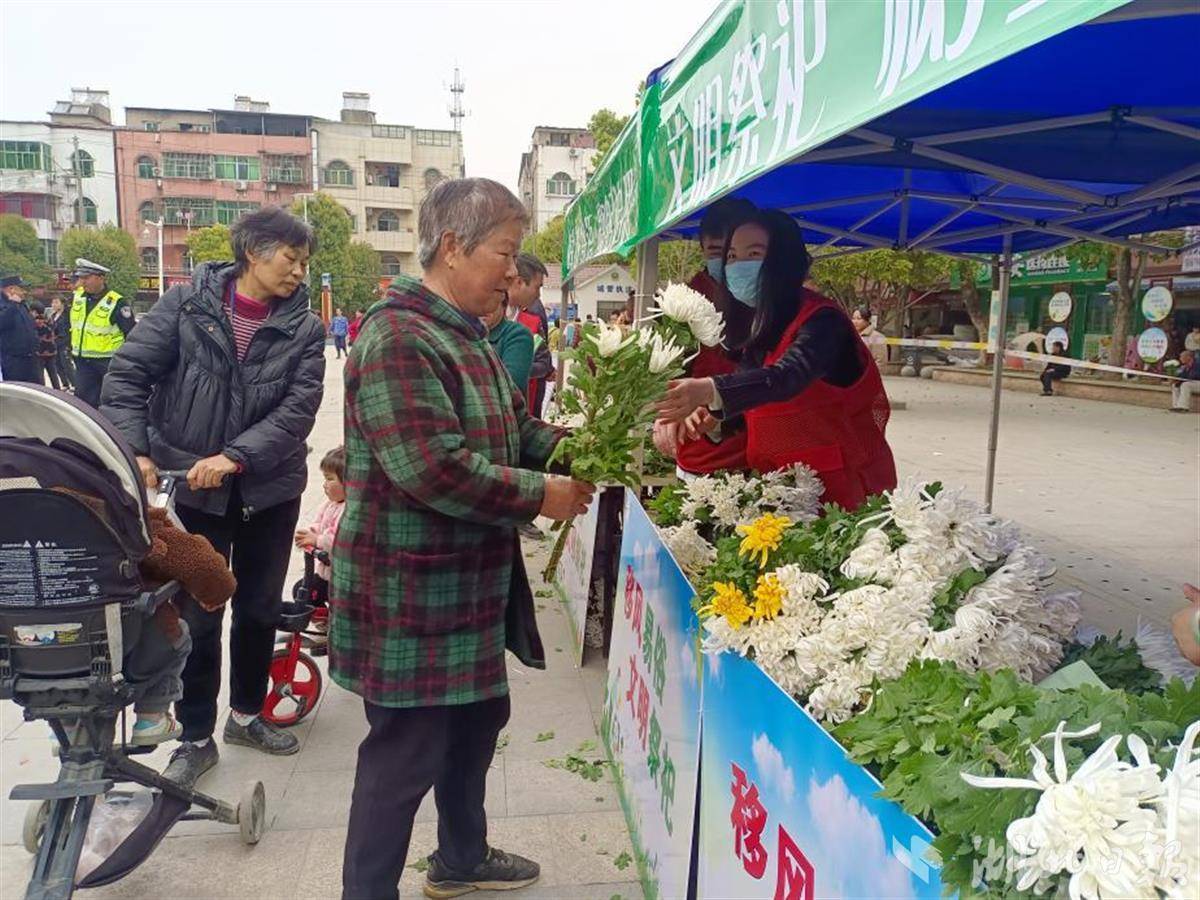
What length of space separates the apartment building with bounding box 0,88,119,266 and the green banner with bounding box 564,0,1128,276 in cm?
6708

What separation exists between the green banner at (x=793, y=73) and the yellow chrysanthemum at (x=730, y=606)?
0.93 metres

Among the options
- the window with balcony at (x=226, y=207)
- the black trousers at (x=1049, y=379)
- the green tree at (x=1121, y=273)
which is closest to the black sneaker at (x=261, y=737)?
the green tree at (x=1121, y=273)

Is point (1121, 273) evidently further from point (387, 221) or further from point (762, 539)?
point (387, 221)

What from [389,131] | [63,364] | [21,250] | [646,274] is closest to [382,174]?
[389,131]

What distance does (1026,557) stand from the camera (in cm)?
179

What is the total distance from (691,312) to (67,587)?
1709 mm

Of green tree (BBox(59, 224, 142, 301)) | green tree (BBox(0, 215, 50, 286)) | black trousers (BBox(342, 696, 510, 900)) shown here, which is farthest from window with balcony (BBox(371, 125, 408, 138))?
black trousers (BBox(342, 696, 510, 900))

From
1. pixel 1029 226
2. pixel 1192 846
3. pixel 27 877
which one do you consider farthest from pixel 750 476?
pixel 1029 226

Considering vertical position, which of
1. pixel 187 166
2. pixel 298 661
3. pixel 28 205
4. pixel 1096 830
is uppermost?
pixel 187 166

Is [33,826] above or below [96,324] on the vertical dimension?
below

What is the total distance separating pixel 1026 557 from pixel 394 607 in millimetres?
1398

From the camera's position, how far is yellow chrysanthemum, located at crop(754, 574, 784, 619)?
1884mm

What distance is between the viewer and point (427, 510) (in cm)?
208

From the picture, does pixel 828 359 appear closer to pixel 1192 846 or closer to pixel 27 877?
pixel 1192 846
